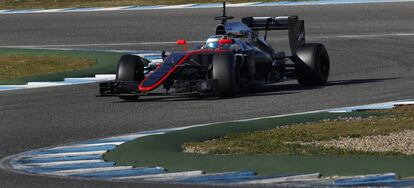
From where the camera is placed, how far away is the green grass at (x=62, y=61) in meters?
24.6

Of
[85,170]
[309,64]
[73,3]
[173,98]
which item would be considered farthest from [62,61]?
[85,170]

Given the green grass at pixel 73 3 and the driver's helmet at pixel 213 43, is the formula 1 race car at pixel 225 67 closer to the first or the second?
the driver's helmet at pixel 213 43

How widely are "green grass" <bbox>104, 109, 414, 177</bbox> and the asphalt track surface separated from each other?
123 cm

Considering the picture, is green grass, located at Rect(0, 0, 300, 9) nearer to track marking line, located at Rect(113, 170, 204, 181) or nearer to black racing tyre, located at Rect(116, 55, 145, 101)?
black racing tyre, located at Rect(116, 55, 145, 101)

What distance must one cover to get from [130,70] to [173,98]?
905mm

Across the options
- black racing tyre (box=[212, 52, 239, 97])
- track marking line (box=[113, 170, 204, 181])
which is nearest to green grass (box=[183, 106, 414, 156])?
track marking line (box=[113, 170, 204, 181])

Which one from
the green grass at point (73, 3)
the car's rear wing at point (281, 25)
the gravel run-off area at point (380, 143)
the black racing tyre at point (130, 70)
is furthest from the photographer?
the green grass at point (73, 3)

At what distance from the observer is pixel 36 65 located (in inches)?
1070

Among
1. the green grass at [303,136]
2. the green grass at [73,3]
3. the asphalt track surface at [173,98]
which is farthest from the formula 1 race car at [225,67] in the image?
the green grass at [73,3]

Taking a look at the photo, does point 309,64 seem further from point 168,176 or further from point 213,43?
point 168,176

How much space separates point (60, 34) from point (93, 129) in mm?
17787

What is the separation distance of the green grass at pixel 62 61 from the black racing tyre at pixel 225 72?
18.0ft

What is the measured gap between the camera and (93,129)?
1669cm

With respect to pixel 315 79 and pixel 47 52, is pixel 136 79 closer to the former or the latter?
pixel 315 79
